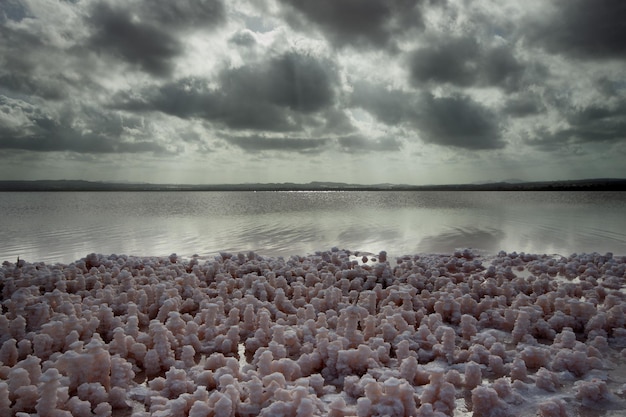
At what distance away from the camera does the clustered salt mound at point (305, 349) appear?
3469 mm

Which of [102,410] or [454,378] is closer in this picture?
[102,410]

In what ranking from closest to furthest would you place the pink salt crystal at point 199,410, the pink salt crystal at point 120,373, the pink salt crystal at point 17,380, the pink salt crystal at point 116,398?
the pink salt crystal at point 199,410 → the pink salt crystal at point 17,380 → the pink salt crystal at point 116,398 → the pink salt crystal at point 120,373

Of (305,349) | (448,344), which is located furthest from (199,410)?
(448,344)

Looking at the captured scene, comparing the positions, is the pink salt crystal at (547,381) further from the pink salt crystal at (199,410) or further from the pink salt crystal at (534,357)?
the pink salt crystal at (199,410)

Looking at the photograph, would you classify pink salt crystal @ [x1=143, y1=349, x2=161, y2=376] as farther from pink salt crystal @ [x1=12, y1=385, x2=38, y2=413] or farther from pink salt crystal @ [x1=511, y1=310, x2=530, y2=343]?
pink salt crystal @ [x1=511, y1=310, x2=530, y2=343]

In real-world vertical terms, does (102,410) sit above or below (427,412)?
below

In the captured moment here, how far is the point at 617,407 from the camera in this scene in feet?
12.0

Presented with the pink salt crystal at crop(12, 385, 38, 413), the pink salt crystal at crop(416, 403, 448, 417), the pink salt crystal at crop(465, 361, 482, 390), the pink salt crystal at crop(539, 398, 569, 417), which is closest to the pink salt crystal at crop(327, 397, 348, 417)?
the pink salt crystal at crop(416, 403, 448, 417)

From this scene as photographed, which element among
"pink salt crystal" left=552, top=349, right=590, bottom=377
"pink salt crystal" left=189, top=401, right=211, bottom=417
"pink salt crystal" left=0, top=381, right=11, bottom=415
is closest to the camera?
"pink salt crystal" left=189, top=401, right=211, bottom=417

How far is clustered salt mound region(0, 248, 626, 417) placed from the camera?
3.47 metres

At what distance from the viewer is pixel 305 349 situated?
15.2 ft

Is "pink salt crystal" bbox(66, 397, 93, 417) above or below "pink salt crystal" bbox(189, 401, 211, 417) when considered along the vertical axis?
below

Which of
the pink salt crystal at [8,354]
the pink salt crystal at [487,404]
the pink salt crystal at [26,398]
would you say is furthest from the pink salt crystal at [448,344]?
the pink salt crystal at [8,354]

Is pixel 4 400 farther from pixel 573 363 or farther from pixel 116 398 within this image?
pixel 573 363
